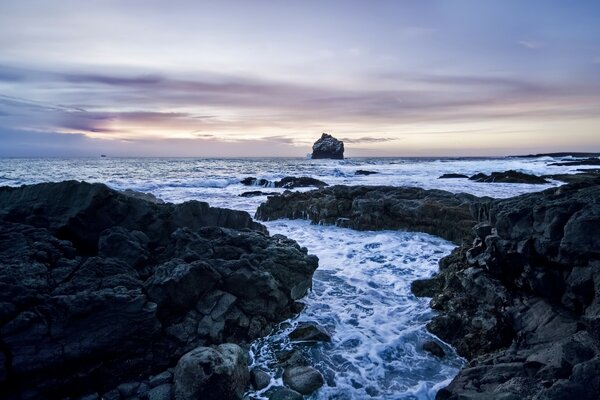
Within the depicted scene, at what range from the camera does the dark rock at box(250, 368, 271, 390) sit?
6892 mm

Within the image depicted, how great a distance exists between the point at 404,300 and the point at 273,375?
497 centimetres

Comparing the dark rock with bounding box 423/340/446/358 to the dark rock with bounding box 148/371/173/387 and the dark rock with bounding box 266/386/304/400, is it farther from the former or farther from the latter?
the dark rock with bounding box 148/371/173/387

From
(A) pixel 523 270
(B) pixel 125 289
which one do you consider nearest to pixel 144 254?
(B) pixel 125 289

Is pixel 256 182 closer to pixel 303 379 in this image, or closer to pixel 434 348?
pixel 434 348

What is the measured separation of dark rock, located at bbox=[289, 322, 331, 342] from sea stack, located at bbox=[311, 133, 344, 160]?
162583 millimetres

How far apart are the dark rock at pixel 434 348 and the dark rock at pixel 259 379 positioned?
3412mm

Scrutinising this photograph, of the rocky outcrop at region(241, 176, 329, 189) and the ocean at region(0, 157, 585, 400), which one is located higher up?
the rocky outcrop at region(241, 176, 329, 189)

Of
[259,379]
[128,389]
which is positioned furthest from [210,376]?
[128,389]

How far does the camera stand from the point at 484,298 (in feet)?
28.4

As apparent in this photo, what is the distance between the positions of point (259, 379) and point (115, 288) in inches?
133

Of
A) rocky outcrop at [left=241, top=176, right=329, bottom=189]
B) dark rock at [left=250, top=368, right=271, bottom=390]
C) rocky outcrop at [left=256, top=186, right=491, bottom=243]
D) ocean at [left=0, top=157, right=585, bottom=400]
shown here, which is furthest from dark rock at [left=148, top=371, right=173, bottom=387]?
rocky outcrop at [left=241, top=176, right=329, bottom=189]

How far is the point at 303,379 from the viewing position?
7000mm

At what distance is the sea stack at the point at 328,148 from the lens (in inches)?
6668

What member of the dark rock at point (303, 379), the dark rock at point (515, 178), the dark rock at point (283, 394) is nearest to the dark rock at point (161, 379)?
the dark rock at point (283, 394)
